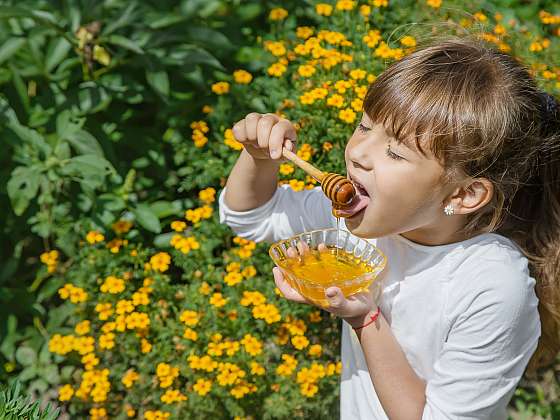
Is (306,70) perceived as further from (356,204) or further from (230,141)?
(356,204)

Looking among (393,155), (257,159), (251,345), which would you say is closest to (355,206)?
(393,155)

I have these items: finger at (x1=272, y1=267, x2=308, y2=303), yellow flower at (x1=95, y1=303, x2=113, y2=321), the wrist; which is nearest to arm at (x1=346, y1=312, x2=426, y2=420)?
A: the wrist

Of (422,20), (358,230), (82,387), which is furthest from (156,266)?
(422,20)

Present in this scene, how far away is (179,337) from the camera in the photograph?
6.87 feet

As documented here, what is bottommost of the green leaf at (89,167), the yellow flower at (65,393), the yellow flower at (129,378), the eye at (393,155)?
the yellow flower at (65,393)

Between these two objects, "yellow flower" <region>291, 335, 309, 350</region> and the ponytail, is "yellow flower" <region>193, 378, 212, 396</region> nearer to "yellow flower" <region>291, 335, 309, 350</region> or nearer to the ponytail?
"yellow flower" <region>291, 335, 309, 350</region>

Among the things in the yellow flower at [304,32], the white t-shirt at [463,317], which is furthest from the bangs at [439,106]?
the yellow flower at [304,32]

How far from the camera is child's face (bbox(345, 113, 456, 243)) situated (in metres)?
1.26

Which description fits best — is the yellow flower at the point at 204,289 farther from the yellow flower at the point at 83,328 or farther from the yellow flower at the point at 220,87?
the yellow flower at the point at 220,87

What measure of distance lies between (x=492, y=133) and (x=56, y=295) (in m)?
1.70

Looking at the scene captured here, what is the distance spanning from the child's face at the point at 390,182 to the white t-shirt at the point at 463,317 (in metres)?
0.13

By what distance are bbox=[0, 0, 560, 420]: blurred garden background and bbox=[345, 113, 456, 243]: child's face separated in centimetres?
73

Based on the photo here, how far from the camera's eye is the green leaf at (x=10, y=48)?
217 centimetres

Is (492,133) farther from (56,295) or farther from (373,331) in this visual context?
(56,295)
